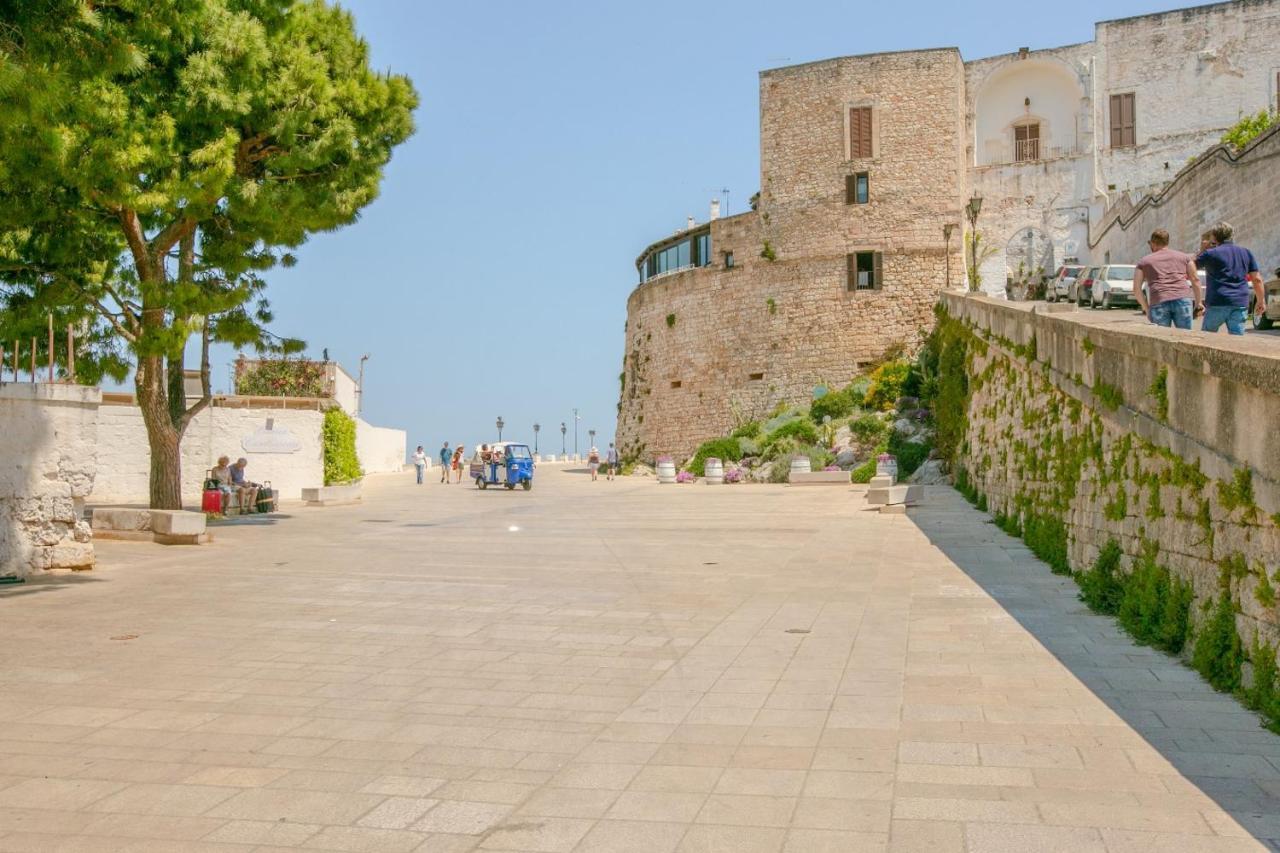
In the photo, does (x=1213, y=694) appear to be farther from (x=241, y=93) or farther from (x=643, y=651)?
(x=241, y=93)

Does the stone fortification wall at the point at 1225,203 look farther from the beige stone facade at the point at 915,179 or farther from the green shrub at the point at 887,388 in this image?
the beige stone facade at the point at 915,179

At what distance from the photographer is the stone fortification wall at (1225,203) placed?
20.8 metres

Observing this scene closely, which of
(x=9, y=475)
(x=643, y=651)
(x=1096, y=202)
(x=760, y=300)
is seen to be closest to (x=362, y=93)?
(x=9, y=475)

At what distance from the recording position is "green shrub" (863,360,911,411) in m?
33.4

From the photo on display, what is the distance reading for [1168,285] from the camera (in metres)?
10.0

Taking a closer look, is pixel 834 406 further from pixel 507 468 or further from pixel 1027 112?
pixel 1027 112

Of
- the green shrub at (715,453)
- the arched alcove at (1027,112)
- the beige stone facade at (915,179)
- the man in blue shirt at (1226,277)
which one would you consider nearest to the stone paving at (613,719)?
the man in blue shirt at (1226,277)

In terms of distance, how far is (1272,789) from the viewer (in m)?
3.98

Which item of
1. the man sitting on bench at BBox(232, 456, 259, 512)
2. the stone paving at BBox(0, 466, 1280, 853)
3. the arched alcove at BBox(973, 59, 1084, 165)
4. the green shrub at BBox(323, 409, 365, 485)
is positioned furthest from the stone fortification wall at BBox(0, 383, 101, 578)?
the arched alcove at BBox(973, 59, 1084, 165)

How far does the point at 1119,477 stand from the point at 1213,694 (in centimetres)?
252

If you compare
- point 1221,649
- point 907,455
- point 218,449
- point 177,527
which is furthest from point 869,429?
point 1221,649

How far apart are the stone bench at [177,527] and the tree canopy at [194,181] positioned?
135 centimetres

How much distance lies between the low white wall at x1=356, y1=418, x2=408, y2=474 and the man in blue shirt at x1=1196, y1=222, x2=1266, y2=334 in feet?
109

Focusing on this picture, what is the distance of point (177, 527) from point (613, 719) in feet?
33.9
